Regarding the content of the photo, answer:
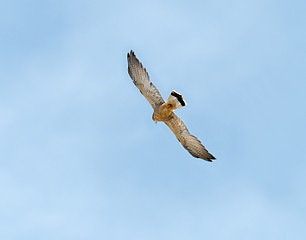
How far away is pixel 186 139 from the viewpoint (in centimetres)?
1606

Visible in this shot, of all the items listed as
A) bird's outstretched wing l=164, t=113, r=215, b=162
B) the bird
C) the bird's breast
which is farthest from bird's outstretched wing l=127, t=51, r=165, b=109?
bird's outstretched wing l=164, t=113, r=215, b=162

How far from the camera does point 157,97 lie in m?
15.8

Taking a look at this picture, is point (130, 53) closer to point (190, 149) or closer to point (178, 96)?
point (178, 96)

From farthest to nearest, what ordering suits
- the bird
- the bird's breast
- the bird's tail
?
1. the bird
2. the bird's breast
3. the bird's tail

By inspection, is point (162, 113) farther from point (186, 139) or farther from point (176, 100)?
point (186, 139)

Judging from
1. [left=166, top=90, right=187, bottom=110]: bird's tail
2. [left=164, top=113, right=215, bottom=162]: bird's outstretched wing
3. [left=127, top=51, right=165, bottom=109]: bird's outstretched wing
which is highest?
[left=127, top=51, right=165, bottom=109]: bird's outstretched wing

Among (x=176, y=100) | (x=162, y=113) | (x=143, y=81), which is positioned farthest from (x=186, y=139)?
(x=143, y=81)

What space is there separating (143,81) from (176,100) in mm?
1810

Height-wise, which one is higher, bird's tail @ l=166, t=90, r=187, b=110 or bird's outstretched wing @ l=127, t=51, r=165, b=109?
bird's outstretched wing @ l=127, t=51, r=165, b=109

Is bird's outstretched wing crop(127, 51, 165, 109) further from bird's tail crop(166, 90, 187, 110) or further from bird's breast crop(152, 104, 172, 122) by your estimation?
bird's tail crop(166, 90, 187, 110)

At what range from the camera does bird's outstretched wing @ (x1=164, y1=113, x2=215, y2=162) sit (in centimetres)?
1560

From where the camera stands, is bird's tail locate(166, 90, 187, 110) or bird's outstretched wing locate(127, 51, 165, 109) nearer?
bird's tail locate(166, 90, 187, 110)

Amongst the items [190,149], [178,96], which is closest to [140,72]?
[178,96]

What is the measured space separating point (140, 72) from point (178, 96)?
206cm
